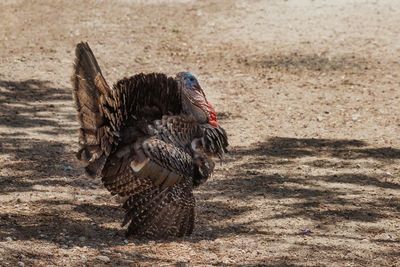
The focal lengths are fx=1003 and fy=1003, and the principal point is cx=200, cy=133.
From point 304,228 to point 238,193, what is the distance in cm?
106

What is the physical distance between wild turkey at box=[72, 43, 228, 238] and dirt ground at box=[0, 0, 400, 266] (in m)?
0.22

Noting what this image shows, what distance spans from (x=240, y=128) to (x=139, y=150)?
12.5 ft

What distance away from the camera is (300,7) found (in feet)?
51.2

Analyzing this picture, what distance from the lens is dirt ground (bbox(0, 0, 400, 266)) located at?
731 cm

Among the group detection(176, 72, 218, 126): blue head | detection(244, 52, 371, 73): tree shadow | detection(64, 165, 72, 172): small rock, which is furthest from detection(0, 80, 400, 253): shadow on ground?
detection(244, 52, 371, 73): tree shadow

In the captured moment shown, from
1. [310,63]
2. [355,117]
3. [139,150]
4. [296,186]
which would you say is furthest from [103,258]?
[310,63]

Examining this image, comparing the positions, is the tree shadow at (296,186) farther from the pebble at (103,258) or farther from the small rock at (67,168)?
the small rock at (67,168)

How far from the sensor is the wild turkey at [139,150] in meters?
7.31

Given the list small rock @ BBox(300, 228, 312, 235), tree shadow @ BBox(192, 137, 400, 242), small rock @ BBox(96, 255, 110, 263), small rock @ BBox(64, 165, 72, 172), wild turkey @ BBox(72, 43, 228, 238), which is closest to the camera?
small rock @ BBox(96, 255, 110, 263)

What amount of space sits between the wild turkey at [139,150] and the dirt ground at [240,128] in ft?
0.72

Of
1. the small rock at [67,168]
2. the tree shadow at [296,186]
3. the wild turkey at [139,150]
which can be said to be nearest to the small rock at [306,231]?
the tree shadow at [296,186]

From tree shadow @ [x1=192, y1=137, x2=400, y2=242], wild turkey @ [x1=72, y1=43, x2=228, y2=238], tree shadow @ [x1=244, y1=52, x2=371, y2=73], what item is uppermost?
wild turkey @ [x1=72, y1=43, x2=228, y2=238]

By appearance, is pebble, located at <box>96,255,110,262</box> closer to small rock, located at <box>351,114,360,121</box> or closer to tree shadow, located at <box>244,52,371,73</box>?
small rock, located at <box>351,114,360,121</box>

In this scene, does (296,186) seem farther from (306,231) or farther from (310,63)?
(310,63)
